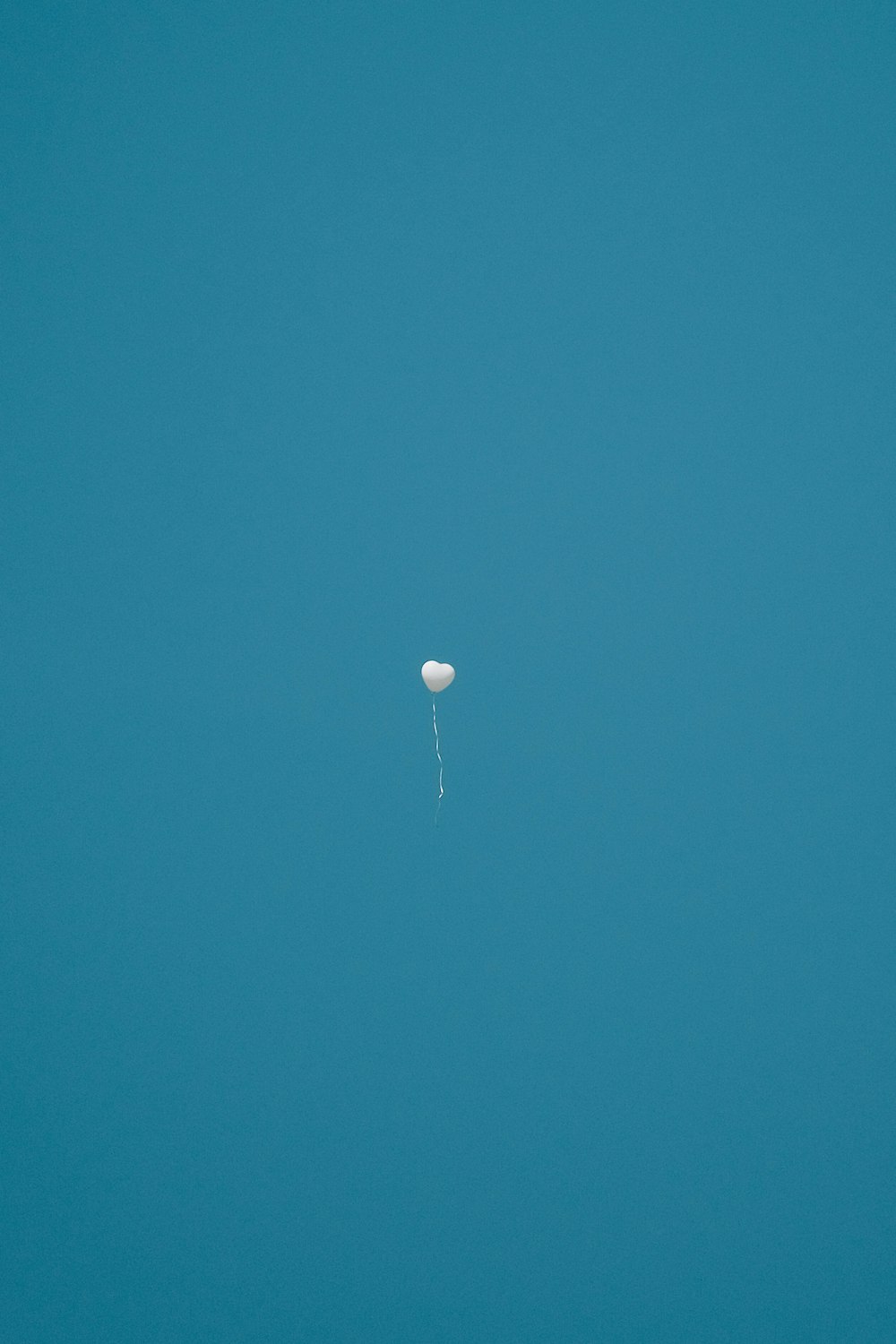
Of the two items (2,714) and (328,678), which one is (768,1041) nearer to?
(328,678)

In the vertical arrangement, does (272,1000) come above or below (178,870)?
below

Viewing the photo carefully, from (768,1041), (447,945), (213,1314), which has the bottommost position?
(213,1314)

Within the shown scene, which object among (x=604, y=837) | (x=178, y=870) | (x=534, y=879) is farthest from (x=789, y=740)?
(x=178, y=870)
